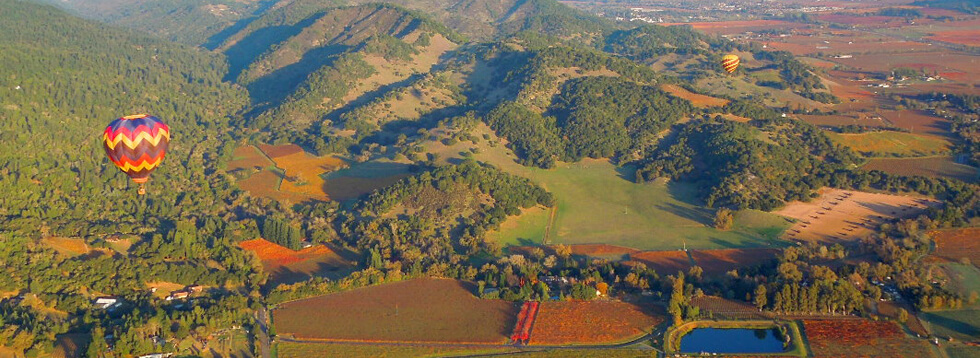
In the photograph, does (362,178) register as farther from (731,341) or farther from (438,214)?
(731,341)

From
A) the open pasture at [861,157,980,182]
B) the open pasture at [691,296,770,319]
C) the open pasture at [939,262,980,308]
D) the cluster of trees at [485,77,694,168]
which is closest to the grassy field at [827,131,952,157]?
the open pasture at [861,157,980,182]

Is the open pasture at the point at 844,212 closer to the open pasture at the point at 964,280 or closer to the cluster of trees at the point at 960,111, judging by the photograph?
the open pasture at the point at 964,280

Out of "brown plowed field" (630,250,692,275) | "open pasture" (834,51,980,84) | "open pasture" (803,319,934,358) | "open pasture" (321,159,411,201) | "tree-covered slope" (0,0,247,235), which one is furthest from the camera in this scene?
"open pasture" (834,51,980,84)

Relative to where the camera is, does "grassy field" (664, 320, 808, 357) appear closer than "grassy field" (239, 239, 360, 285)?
Yes

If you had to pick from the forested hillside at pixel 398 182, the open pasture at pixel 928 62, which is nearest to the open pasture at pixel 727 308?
the forested hillside at pixel 398 182

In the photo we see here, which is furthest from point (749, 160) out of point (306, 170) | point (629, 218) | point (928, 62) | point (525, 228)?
point (928, 62)

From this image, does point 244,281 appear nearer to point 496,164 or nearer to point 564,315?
point 564,315

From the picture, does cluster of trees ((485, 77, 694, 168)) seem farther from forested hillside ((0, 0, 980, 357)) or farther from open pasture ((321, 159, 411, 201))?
open pasture ((321, 159, 411, 201))
